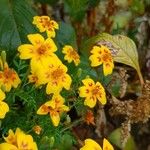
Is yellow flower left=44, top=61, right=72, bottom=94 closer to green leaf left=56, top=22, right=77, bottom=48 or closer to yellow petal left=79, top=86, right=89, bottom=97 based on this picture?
yellow petal left=79, top=86, right=89, bottom=97

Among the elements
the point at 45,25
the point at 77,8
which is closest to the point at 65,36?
the point at 77,8

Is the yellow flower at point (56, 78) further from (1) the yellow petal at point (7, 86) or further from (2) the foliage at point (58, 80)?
(1) the yellow petal at point (7, 86)

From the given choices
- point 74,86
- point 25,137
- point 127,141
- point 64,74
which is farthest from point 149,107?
point 25,137

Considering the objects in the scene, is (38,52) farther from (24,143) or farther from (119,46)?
(119,46)

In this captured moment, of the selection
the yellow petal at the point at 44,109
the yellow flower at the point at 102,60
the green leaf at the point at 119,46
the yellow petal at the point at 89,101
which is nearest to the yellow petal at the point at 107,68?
the yellow flower at the point at 102,60

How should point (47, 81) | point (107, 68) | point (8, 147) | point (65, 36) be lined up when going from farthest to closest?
1. point (65, 36)
2. point (107, 68)
3. point (47, 81)
4. point (8, 147)

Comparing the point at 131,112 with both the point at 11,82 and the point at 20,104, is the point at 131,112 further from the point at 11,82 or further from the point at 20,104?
the point at 11,82
